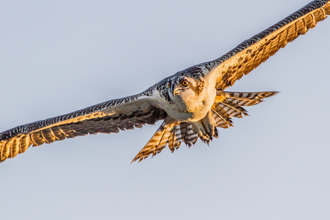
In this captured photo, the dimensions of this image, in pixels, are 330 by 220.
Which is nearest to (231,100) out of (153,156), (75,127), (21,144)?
(153,156)

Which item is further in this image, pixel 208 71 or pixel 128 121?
pixel 128 121

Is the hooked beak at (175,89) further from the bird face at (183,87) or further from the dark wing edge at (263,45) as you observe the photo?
the dark wing edge at (263,45)

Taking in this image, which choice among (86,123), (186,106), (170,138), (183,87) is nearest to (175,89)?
(183,87)

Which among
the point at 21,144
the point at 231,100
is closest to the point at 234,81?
the point at 231,100

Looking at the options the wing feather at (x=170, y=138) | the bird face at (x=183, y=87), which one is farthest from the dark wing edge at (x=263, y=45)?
the wing feather at (x=170, y=138)

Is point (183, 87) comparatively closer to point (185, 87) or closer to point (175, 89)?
point (185, 87)

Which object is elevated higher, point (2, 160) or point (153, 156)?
point (2, 160)

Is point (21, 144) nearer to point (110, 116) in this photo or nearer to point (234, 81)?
point (110, 116)
